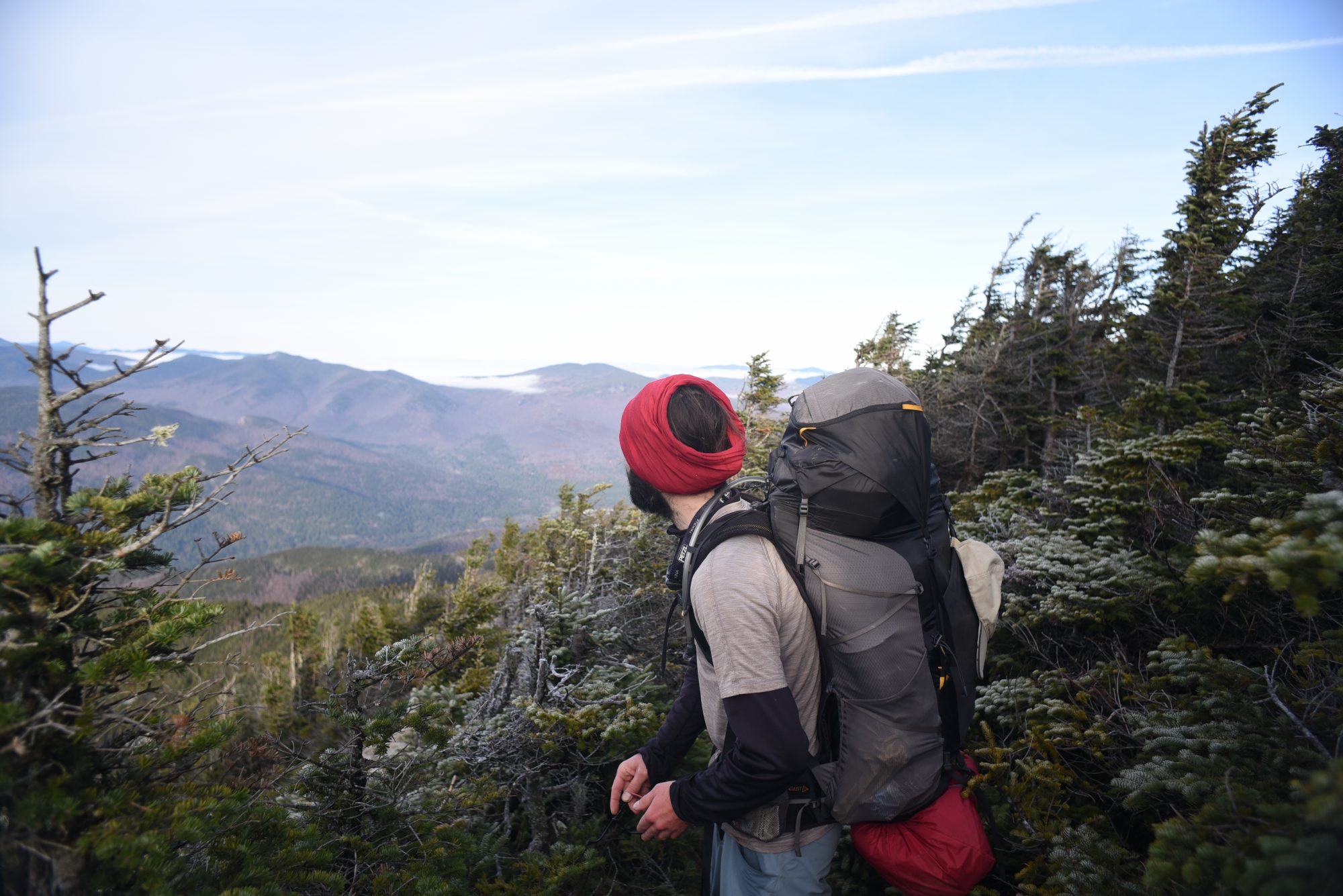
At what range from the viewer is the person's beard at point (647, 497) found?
2.35 m

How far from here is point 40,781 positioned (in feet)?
5.58

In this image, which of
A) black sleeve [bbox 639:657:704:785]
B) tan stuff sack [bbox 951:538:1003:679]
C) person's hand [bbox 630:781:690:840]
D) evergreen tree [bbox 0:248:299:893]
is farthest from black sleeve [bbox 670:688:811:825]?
evergreen tree [bbox 0:248:299:893]

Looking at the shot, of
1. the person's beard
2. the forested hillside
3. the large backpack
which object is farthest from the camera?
the person's beard

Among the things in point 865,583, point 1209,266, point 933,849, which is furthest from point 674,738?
point 1209,266

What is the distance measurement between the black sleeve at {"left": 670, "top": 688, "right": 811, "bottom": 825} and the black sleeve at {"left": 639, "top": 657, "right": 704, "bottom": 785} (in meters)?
0.61

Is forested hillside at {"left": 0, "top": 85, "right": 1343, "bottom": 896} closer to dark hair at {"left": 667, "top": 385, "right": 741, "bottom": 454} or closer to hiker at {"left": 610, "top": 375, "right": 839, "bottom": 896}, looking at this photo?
hiker at {"left": 610, "top": 375, "right": 839, "bottom": 896}

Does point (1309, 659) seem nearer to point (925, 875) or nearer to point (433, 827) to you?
point (925, 875)

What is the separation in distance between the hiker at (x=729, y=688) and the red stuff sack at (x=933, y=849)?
0.17 metres

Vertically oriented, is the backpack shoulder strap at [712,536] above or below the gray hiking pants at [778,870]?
above

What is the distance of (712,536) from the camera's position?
6.41 feet

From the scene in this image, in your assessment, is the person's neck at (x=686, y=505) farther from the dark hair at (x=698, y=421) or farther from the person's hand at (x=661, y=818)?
the person's hand at (x=661, y=818)

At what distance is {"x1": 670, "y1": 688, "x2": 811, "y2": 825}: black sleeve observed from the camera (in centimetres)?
178

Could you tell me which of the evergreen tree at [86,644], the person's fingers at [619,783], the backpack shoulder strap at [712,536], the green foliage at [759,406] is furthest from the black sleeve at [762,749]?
the green foliage at [759,406]

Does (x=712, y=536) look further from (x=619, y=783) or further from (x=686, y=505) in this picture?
(x=619, y=783)
